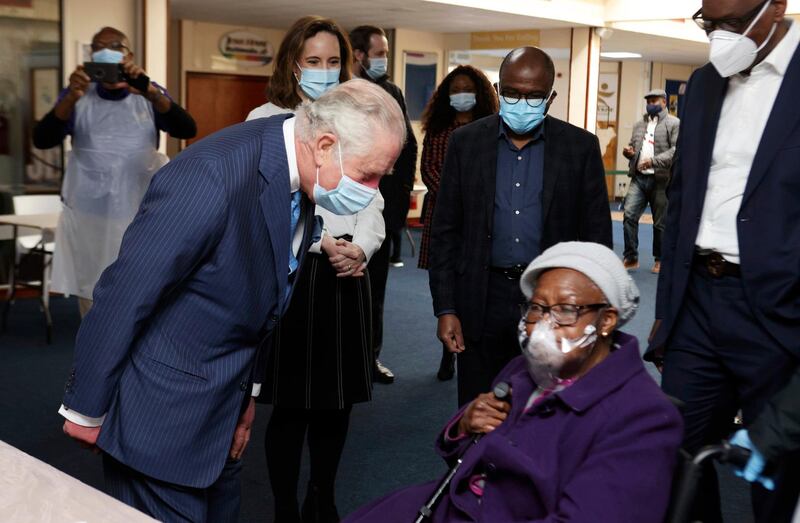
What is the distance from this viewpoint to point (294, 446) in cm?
299

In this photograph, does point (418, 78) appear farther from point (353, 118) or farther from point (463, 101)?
point (353, 118)

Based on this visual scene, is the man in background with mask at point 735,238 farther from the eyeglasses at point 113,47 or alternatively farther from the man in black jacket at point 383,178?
the eyeglasses at point 113,47

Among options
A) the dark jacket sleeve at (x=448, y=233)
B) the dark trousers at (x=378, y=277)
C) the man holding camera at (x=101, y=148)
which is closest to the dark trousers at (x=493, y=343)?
the dark jacket sleeve at (x=448, y=233)

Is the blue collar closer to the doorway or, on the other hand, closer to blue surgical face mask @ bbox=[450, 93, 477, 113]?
blue surgical face mask @ bbox=[450, 93, 477, 113]

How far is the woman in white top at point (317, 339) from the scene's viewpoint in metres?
2.92

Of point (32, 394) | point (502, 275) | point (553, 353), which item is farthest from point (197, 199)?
point (32, 394)

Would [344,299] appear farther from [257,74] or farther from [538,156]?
[257,74]

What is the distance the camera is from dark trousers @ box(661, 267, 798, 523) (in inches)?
95.3

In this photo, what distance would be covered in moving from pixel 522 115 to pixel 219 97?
1104 cm

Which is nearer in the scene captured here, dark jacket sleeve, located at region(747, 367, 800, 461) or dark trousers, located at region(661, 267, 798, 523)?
dark jacket sleeve, located at region(747, 367, 800, 461)

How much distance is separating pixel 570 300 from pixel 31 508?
1186 millimetres

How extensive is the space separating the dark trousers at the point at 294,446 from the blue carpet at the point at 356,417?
0.44m

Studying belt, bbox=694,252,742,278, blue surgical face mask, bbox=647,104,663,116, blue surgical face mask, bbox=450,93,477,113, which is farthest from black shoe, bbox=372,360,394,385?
blue surgical face mask, bbox=647,104,663,116

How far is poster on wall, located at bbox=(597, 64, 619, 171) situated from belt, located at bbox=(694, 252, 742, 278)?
56.1ft
